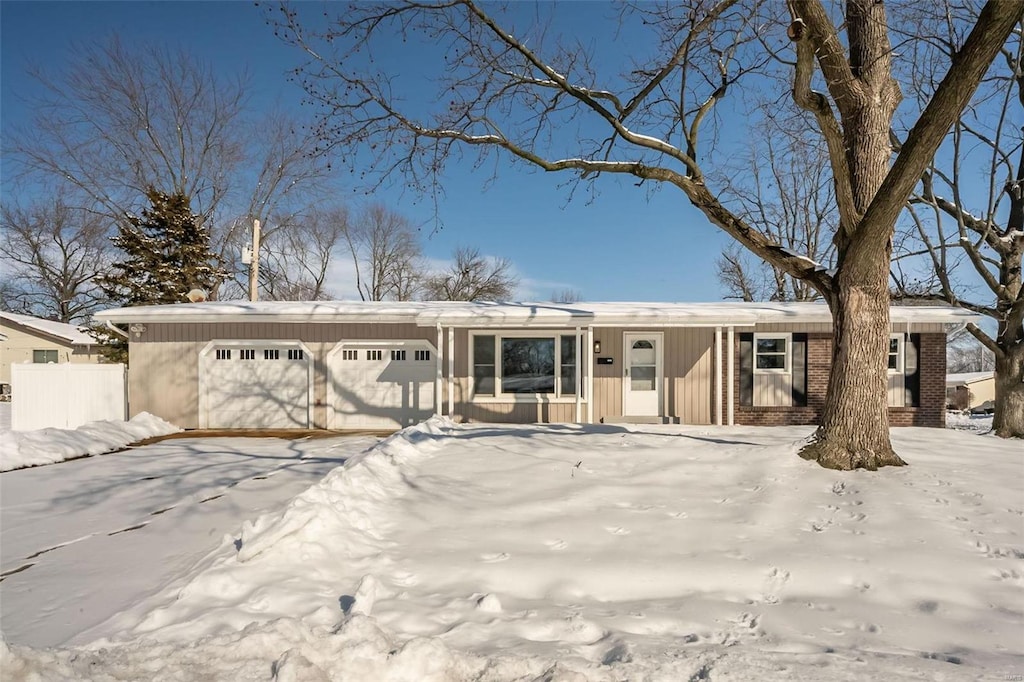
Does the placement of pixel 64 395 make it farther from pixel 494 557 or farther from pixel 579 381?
pixel 494 557

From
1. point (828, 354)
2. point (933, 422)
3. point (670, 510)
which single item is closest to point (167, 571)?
point (670, 510)

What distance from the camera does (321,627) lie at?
2.61 m

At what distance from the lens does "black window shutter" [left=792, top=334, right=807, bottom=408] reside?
10.6 meters

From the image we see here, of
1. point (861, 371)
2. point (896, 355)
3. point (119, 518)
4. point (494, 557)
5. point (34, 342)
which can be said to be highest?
point (34, 342)

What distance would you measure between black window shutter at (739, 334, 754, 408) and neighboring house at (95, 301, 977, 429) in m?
0.02

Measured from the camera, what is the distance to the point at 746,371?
10781mm

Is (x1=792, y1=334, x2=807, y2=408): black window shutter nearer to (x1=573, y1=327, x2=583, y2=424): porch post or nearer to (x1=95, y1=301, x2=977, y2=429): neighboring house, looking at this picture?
(x1=95, y1=301, x2=977, y2=429): neighboring house

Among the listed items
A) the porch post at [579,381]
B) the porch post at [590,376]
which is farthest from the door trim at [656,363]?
the porch post at [579,381]

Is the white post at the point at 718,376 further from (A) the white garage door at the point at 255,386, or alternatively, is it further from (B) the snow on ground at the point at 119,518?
(A) the white garage door at the point at 255,386

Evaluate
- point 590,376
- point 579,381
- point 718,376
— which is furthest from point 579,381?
point 718,376

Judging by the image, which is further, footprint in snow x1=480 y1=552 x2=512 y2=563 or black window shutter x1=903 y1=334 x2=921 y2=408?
black window shutter x1=903 y1=334 x2=921 y2=408

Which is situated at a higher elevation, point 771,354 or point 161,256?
point 161,256

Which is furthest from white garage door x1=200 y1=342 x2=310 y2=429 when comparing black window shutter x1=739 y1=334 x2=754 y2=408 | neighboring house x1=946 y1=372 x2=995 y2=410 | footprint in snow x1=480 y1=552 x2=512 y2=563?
neighboring house x1=946 y1=372 x2=995 y2=410

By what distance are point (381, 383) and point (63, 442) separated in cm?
547
